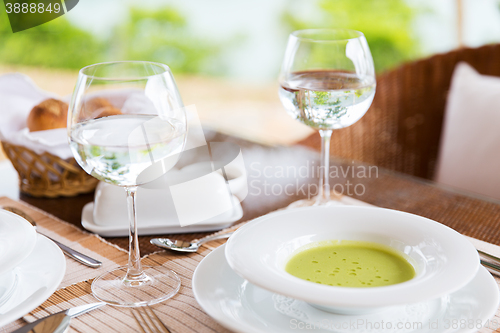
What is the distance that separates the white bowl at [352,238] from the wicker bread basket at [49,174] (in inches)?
22.0

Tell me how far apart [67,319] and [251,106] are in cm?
464

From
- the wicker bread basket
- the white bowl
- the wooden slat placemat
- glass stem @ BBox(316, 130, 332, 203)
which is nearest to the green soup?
the white bowl

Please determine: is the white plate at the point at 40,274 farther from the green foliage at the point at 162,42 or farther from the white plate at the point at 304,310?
the green foliage at the point at 162,42

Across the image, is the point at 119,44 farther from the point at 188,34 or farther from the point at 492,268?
the point at 492,268

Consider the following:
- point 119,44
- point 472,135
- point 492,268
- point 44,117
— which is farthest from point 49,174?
point 119,44

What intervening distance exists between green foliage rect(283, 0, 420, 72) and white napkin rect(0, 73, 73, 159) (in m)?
4.16

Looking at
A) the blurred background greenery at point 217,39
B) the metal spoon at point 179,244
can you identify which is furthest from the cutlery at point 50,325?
the blurred background greenery at point 217,39

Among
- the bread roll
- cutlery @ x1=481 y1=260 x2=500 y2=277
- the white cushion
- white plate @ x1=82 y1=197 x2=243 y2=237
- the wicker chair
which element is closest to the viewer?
cutlery @ x1=481 y1=260 x2=500 y2=277

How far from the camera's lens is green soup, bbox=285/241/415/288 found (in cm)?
58

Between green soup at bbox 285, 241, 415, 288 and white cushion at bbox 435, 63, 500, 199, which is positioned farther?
white cushion at bbox 435, 63, 500, 199

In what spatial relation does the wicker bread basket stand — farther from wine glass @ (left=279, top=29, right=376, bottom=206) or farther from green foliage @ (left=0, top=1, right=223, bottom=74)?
green foliage @ (left=0, top=1, right=223, bottom=74)

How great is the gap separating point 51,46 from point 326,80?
459 centimetres

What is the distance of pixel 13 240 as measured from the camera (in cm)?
61

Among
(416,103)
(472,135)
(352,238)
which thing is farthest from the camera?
(416,103)
